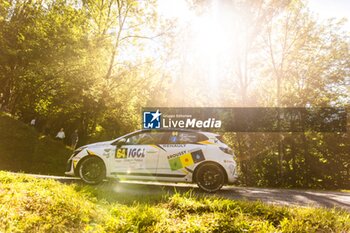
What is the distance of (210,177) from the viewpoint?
798 centimetres

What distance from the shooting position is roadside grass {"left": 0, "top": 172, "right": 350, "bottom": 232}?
4027 mm

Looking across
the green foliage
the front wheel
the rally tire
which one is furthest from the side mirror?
the green foliage

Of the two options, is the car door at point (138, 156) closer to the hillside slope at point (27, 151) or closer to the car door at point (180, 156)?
the car door at point (180, 156)

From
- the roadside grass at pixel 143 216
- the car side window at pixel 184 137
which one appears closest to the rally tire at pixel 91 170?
the car side window at pixel 184 137

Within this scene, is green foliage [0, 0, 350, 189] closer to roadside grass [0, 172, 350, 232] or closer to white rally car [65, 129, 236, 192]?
white rally car [65, 129, 236, 192]

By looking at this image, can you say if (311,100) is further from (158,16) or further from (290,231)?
(290,231)

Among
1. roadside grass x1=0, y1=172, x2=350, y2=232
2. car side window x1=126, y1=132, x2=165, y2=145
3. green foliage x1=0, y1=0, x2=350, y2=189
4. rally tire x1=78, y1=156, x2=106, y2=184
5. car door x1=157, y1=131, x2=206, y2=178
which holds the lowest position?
roadside grass x1=0, y1=172, x2=350, y2=232

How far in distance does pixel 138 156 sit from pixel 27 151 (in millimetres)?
11011

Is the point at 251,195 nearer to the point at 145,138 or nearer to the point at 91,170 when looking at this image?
the point at 145,138

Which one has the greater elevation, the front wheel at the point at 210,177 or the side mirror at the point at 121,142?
→ the side mirror at the point at 121,142

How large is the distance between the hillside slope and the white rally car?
8.12 meters

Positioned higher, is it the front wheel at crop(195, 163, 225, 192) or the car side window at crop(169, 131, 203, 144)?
the car side window at crop(169, 131, 203, 144)

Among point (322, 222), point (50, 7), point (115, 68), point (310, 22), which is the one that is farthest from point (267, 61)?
point (322, 222)

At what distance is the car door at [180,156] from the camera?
8070mm
